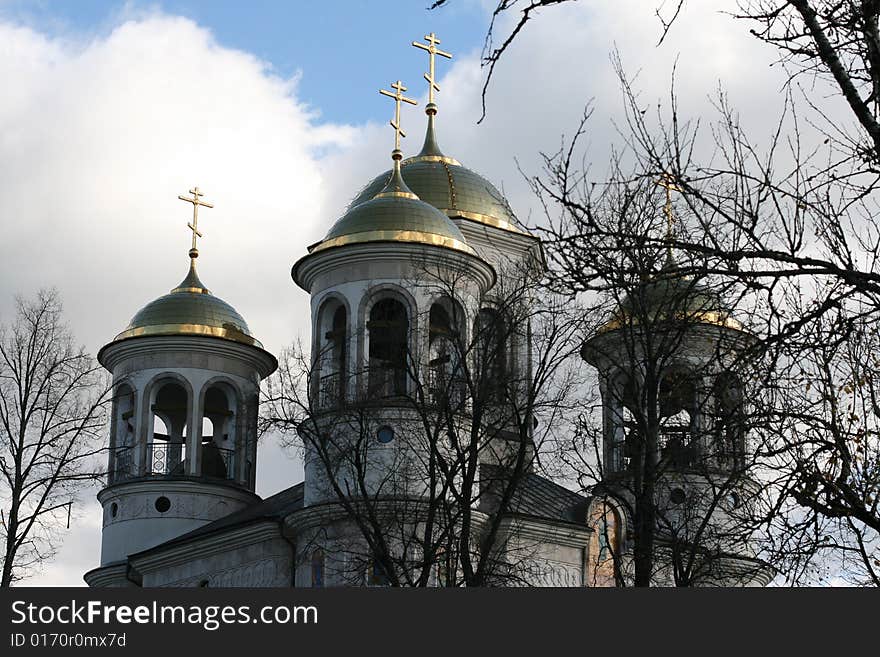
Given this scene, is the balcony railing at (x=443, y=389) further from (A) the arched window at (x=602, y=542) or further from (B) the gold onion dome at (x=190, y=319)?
(B) the gold onion dome at (x=190, y=319)

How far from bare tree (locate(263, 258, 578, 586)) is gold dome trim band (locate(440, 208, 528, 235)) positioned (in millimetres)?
2869

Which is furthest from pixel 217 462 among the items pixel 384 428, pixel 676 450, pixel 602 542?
pixel 676 450

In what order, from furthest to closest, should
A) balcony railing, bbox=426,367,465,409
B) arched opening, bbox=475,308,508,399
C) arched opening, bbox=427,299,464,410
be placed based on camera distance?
arched opening, bbox=427,299,464,410, balcony railing, bbox=426,367,465,409, arched opening, bbox=475,308,508,399

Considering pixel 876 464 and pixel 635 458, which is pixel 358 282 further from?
Answer: pixel 876 464

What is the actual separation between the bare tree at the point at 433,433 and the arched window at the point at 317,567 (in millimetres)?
170

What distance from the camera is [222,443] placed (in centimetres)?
3412

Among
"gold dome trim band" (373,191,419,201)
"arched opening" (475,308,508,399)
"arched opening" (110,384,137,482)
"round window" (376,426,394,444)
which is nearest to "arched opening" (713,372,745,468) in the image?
"arched opening" (475,308,508,399)

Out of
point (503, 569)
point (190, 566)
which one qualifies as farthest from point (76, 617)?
point (190, 566)

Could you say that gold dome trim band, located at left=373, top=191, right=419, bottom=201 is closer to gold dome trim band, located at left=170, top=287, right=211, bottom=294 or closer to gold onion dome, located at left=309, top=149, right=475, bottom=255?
gold onion dome, located at left=309, top=149, right=475, bottom=255

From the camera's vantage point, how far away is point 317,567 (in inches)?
1029

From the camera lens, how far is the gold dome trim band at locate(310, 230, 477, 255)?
88.3 ft

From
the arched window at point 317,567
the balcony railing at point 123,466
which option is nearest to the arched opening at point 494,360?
the arched window at point 317,567

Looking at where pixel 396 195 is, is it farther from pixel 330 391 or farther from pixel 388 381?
pixel 388 381

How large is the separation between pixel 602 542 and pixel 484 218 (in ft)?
25.4
